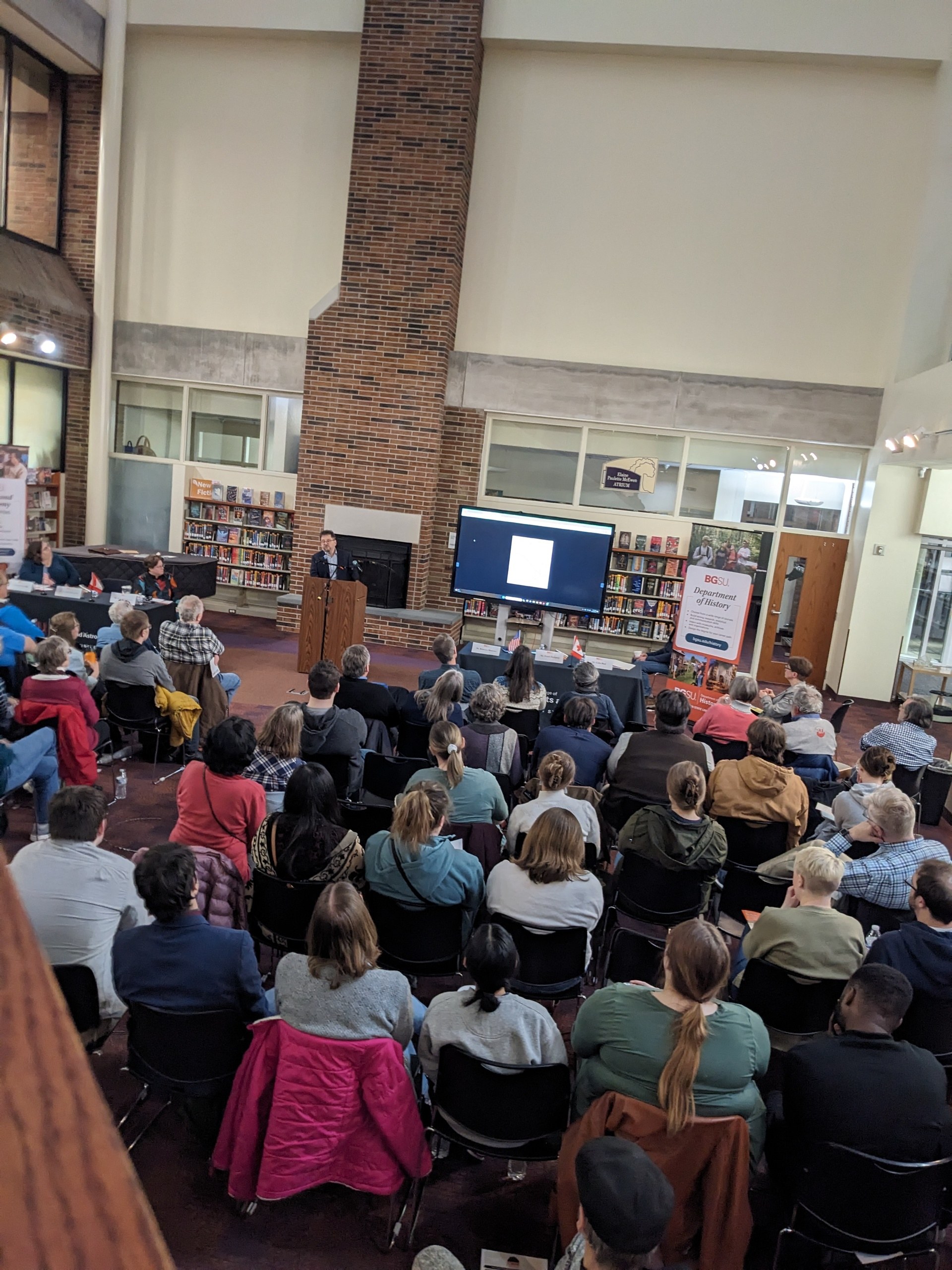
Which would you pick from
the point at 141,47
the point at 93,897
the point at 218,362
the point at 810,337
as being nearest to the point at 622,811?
the point at 93,897

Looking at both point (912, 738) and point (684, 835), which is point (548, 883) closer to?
point (684, 835)

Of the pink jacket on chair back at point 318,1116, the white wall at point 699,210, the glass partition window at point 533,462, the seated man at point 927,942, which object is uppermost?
the white wall at point 699,210

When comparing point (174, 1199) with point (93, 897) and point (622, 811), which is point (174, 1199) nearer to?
point (93, 897)

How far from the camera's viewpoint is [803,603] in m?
11.8

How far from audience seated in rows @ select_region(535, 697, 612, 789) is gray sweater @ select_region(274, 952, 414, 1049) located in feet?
8.46

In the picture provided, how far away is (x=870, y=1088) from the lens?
2299 mm

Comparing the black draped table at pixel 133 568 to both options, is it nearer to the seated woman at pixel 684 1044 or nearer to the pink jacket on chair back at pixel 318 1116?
the pink jacket on chair back at pixel 318 1116

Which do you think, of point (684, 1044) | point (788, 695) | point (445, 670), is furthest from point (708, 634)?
point (684, 1044)

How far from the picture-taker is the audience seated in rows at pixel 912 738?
241 inches

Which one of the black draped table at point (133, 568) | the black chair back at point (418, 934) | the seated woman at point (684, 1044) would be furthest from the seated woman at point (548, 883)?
the black draped table at point (133, 568)

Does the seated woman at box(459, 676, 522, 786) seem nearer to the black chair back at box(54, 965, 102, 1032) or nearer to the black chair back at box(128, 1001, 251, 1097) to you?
the black chair back at box(128, 1001, 251, 1097)

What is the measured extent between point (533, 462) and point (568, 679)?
5280 mm

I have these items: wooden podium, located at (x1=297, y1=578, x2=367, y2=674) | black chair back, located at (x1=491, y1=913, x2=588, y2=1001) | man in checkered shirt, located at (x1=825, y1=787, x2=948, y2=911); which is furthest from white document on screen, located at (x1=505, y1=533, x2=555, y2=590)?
black chair back, located at (x1=491, y1=913, x2=588, y2=1001)

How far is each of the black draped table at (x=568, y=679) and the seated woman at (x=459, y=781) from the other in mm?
3509
